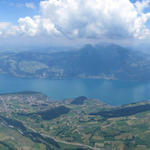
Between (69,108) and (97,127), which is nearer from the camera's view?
(97,127)

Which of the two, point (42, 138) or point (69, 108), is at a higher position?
point (69, 108)

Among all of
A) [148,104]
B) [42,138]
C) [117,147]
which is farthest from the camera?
[148,104]

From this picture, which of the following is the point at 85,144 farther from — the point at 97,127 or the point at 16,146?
the point at 16,146

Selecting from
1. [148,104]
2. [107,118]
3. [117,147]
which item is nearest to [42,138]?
[117,147]

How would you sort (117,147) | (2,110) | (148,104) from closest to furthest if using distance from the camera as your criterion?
1. (117,147)
2. (2,110)
3. (148,104)

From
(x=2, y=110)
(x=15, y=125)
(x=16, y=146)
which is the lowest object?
(x=16, y=146)

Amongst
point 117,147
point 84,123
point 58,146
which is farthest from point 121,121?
point 58,146

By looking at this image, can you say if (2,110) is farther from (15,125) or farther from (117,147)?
(117,147)
